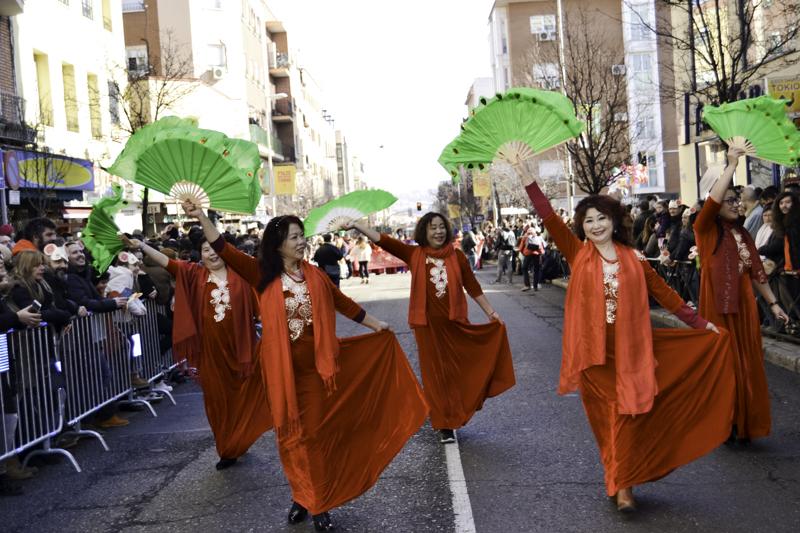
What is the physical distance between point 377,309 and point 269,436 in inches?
508

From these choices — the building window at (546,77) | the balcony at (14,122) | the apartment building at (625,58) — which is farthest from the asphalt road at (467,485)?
the apartment building at (625,58)

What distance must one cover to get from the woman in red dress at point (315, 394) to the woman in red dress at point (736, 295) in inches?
99.7

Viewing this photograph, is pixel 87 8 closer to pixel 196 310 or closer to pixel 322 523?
pixel 196 310

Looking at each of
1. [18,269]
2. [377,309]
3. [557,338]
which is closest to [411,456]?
[18,269]

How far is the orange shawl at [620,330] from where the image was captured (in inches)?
223

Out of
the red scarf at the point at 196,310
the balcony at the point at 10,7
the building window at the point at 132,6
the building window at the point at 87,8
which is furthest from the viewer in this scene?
the building window at the point at 132,6

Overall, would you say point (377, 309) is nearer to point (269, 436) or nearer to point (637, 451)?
point (269, 436)

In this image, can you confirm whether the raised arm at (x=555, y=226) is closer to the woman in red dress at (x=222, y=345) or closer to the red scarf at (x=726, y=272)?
the red scarf at (x=726, y=272)

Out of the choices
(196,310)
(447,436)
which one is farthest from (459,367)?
(196,310)

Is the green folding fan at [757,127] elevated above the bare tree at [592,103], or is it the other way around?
the bare tree at [592,103]

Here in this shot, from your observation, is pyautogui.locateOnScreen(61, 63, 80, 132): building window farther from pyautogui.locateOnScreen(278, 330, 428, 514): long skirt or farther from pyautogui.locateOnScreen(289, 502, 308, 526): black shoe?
pyautogui.locateOnScreen(289, 502, 308, 526): black shoe

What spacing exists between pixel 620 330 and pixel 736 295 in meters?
1.98

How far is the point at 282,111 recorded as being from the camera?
71.1 meters

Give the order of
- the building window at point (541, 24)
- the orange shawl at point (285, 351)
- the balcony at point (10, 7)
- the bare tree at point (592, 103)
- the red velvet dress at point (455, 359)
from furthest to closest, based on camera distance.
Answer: the building window at point (541, 24), the bare tree at point (592, 103), the balcony at point (10, 7), the red velvet dress at point (455, 359), the orange shawl at point (285, 351)
